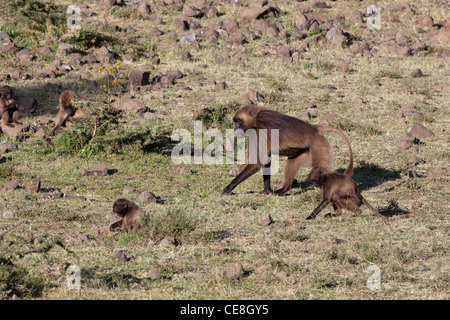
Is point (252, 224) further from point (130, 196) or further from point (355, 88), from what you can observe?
point (355, 88)

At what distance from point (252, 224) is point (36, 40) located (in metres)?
8.29

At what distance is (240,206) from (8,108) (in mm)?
4377

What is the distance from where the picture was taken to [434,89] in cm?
1241

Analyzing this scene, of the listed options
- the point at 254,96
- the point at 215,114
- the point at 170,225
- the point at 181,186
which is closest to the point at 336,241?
the point at 170,225

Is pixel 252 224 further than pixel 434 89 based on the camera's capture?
No

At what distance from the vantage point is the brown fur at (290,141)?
26.5ft

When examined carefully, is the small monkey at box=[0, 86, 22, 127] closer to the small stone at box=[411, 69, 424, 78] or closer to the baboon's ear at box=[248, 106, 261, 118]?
the baboon's ear at box=[248, 106, 261, 118]

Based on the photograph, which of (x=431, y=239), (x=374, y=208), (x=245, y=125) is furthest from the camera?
(x=245, y=125)

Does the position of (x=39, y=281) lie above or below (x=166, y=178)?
above

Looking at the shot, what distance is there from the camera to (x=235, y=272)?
5566 millimetres

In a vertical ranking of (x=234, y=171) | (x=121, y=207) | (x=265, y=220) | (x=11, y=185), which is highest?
(x=121, y=207)

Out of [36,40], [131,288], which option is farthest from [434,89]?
[131,288]

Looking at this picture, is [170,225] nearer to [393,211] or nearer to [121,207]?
[121,207]

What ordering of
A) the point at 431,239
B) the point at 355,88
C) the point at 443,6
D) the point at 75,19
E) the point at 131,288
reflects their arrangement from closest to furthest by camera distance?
the point at 131,288, the point at 431,239, the point at 355,88, the point at 75,19, the point at 443,6
